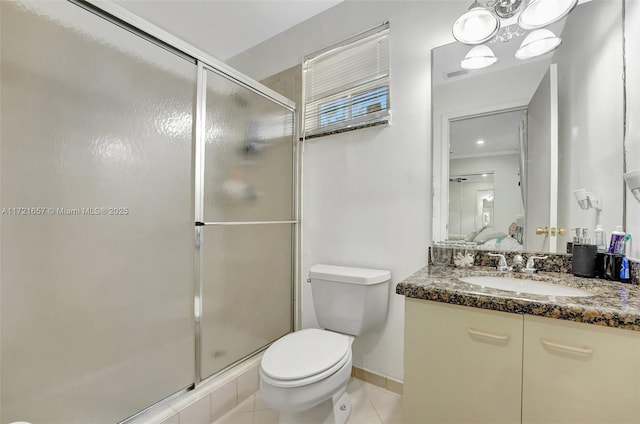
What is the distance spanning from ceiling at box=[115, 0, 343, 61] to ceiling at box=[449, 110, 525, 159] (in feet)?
4.09

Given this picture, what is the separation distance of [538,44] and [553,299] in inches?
46.6

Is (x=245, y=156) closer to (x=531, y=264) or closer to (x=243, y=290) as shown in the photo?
(x=243, y=290)

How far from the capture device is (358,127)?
1805 mm

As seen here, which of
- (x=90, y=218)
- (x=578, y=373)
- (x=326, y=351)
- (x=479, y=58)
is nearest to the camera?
(x=578, y=373)

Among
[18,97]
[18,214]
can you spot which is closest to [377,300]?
[18,214]

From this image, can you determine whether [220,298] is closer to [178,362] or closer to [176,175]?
[178,362]

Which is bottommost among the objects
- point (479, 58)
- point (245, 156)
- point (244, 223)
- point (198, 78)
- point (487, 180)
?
point (244, 223)

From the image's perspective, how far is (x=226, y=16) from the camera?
79.2 inches

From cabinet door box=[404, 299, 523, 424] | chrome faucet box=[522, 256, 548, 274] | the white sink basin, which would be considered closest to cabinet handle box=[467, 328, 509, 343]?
cabinet door box=[404, 299, 523, 424]

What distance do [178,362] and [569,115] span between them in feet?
7.09

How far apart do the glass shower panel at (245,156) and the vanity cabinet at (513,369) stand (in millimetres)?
1125

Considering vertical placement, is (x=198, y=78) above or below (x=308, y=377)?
above

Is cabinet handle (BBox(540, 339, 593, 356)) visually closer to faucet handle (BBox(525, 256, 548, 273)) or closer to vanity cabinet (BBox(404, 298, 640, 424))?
vanity cabinet (BBox(404, 298, 640, 424))

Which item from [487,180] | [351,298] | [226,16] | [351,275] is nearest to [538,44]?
[487,180]
